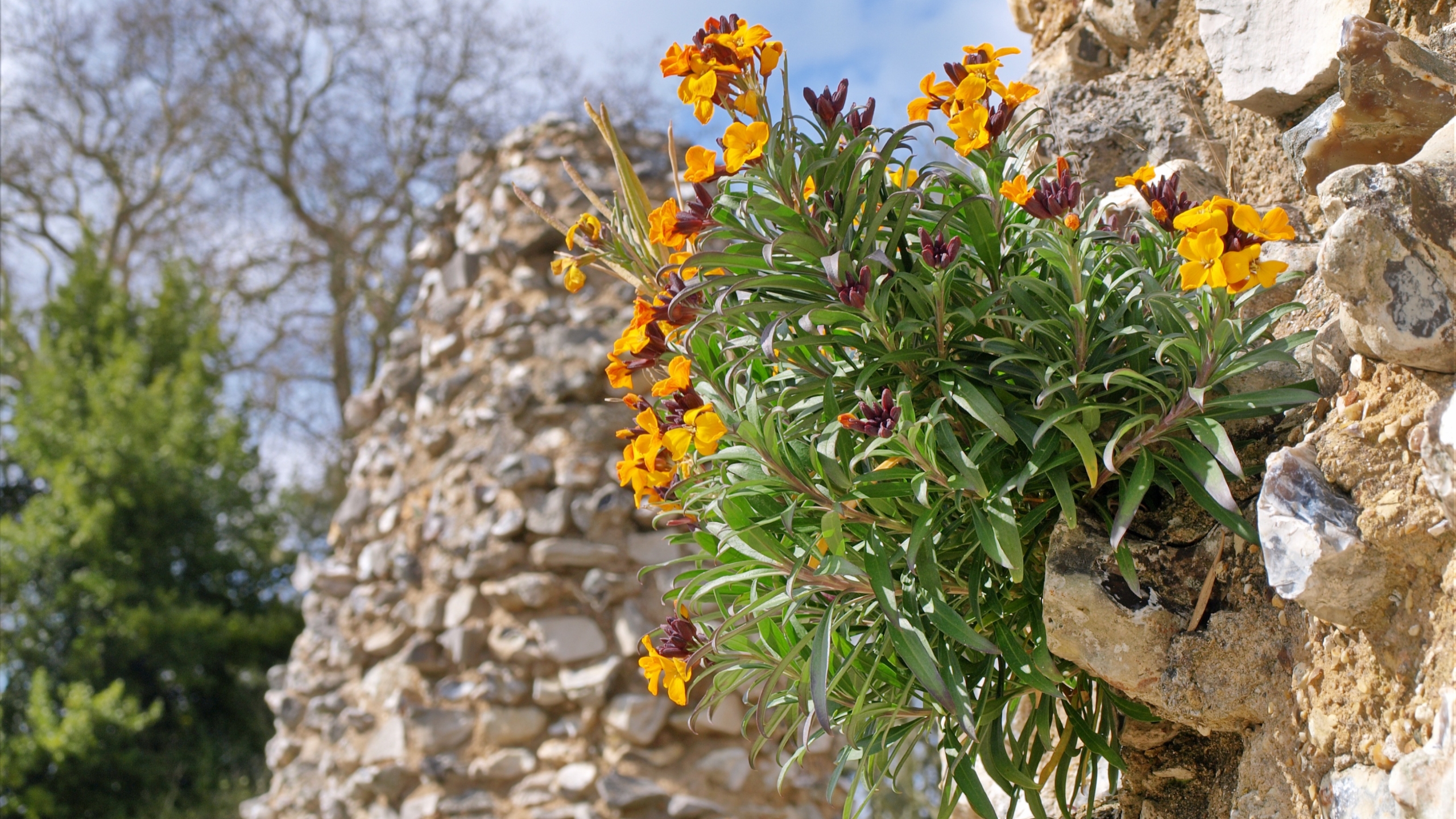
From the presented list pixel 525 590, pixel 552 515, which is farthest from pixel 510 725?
pixel 552 515

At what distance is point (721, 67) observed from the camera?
1191 mm

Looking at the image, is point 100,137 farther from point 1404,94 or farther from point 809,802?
point 1404,94

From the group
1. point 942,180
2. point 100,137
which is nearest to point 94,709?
point 942,180

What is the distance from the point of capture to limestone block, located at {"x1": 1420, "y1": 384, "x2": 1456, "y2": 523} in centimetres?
90

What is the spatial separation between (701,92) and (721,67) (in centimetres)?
4

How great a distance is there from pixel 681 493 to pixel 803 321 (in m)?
0.31

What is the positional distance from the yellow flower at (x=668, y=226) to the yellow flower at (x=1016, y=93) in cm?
43

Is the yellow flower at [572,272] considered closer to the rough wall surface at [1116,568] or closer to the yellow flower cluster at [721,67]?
the yellow flower cluster at [721,67]

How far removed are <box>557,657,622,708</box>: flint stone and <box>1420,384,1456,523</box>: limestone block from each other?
3.05 meters

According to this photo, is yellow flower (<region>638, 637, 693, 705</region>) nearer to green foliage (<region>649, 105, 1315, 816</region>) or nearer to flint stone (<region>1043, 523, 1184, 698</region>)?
green foliage (<region>649, 105, 1315, 816</region>)

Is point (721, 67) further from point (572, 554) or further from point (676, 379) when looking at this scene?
point (572, 554)

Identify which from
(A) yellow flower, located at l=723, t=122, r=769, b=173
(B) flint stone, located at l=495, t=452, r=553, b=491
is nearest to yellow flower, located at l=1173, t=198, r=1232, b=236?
(A) yellow flower, located at l=723, t=122, r=769, b=173

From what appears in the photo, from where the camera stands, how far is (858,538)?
Result: 123 cm

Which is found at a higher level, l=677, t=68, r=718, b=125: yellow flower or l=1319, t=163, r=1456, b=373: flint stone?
l=677, t=68, r=718, b=125: yellow flower
